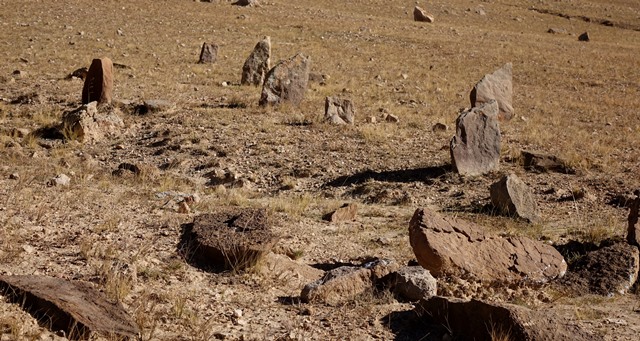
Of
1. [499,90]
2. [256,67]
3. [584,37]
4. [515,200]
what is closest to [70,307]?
[515,200]

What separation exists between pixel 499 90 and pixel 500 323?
1069 centimetres

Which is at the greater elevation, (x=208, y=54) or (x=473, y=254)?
(x=473, y=254)

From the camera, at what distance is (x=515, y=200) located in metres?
8.94

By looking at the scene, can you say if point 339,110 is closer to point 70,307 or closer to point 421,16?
point 70,307

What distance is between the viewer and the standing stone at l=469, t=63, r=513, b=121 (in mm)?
14625

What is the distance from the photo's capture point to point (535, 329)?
505 cm

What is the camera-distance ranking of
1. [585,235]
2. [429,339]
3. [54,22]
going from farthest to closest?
[54,22]
[585,235]
[429,339]

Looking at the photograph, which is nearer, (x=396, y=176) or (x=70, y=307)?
(x=70, y=307)

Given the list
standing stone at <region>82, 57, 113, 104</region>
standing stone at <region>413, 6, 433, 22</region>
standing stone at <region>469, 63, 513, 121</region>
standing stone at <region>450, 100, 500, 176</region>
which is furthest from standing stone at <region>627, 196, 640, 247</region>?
standing stone at <region>413, 6, 433, 22</region>

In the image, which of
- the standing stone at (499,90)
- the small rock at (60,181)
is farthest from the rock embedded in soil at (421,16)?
the small rock at (60,181)

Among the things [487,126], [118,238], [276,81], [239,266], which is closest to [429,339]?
[239,266]

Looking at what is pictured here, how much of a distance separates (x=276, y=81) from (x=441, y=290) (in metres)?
8.91

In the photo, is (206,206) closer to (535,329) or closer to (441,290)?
(441,290)

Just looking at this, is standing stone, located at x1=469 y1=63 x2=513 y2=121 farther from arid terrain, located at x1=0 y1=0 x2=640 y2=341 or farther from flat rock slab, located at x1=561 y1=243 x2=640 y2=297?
flat rock slab, located at x1=561 y1=243 x2=640 y2=297
